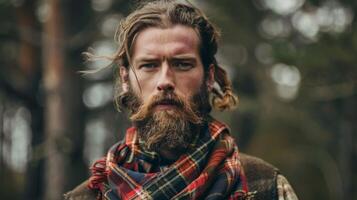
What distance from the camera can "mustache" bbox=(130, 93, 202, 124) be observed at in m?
3.20

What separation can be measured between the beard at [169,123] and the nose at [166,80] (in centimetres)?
2

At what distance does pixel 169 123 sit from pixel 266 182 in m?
0.53

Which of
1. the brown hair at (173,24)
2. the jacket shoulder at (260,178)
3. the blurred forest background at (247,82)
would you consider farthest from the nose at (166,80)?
the blurred forest background at (247,82)

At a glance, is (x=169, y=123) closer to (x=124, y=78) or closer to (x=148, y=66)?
(x=148, y=66)

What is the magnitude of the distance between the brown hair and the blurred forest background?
3.44m

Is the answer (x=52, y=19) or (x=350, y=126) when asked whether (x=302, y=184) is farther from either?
(x=52, y=19)

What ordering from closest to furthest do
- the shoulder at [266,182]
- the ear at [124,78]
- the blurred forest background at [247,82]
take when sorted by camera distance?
the shoulder at [266,182] < the ear at [124,78] < the blurred forest background at [247,82]

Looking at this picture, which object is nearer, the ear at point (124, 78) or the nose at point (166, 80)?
the nose at point (166, 80)

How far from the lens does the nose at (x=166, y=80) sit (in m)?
3.18

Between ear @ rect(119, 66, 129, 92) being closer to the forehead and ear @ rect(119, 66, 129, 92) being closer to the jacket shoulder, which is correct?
the forehead

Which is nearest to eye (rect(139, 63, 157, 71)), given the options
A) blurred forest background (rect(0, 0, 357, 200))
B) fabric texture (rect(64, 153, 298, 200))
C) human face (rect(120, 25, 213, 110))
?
human face (rect(120, 25, 213, 110))

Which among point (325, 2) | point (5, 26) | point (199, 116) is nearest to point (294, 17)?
point (325, 2)

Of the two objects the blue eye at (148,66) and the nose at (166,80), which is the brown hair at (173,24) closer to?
the blue eye at (148,66)

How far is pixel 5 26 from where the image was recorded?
11.6m
